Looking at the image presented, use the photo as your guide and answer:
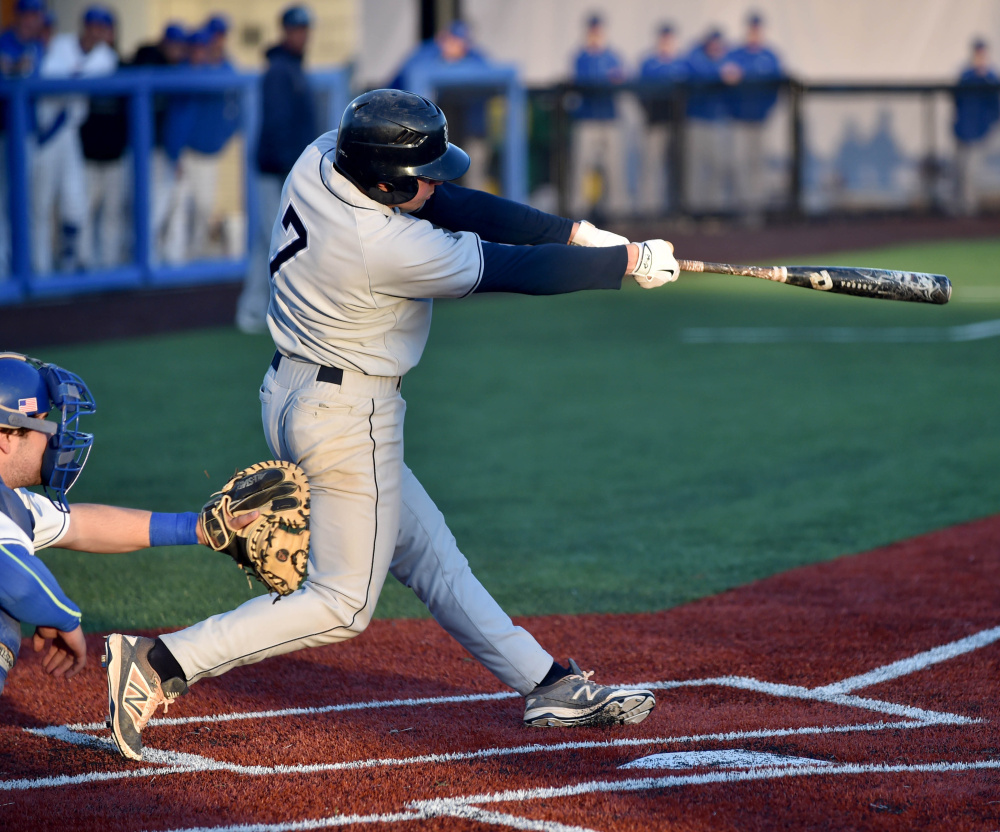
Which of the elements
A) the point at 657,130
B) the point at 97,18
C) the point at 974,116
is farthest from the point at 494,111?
the point at 974,116

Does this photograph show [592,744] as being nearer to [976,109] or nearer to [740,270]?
[740,270]

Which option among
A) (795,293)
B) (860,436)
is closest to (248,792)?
(860,436)

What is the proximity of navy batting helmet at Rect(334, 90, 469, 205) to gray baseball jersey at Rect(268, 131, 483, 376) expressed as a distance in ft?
0.17

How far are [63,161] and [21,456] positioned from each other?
32.0 feet

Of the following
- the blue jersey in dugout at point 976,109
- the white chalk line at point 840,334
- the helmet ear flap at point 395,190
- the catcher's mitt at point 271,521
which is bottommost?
the white chalk line at point 840,334

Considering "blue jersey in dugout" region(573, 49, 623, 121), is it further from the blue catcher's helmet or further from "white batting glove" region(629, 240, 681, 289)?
the blue catcher's helmet

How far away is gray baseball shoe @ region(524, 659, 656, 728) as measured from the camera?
3850 mm

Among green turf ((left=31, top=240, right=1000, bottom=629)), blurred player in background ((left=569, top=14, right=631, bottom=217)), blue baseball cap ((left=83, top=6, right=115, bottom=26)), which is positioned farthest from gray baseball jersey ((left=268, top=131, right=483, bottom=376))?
blurred player in background ((left=569, top=14, right=631, bottom=217))

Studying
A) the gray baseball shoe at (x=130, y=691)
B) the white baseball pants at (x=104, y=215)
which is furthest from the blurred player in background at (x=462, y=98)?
the gray baseball shoe at (x=130, y=691)

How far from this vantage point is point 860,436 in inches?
321

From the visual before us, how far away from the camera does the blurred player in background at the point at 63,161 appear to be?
1245cm

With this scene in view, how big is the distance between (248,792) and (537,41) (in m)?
20.5

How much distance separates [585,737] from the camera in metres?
3.83

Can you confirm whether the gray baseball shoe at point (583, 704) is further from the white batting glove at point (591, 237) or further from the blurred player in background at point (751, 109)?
the blurred player in background at point (751, 109)
